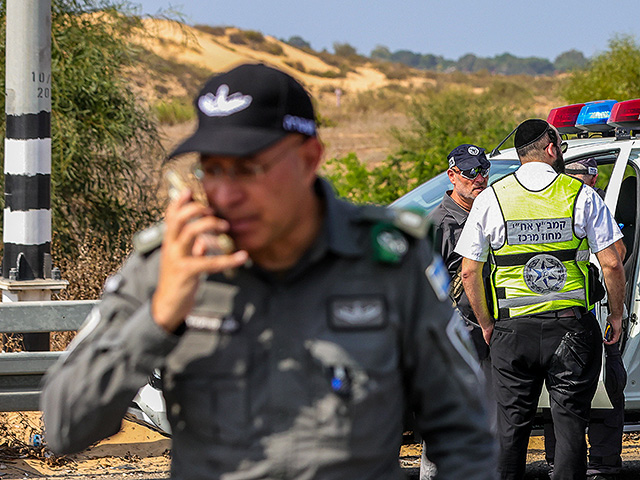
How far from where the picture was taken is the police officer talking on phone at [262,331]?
65.2 inches

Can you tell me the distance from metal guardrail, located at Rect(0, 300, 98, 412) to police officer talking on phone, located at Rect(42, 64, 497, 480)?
365 centimetres

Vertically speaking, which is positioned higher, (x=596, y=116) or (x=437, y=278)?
(x=596, y=116)

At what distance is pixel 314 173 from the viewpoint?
71.9 inches

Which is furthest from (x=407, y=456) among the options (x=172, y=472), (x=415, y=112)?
(x=415, y=112)

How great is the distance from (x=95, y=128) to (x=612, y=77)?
11674 mm

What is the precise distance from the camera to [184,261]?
1.61 metres

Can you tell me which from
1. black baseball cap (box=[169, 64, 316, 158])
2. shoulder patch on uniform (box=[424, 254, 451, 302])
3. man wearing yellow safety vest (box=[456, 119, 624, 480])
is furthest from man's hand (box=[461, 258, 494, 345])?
black baseball cap (box=[169, 64, 316, 158])

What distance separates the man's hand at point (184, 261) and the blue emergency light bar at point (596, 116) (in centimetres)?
462

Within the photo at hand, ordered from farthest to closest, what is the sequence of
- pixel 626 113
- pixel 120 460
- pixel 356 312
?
pixel 120 460 < pixel 626 113 < pixel 356 312

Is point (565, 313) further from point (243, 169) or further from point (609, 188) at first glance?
point (243, 169)

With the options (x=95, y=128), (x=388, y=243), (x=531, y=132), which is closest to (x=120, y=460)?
(x=531, y=132)

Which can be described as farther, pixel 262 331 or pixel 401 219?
pixel 401 219

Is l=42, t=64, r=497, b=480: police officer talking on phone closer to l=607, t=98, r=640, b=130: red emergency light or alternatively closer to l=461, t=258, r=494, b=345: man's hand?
l=461, t=258, r=494, b=345: man's hand

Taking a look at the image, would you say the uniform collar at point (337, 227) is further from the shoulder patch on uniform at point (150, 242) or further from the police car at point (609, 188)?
the police car at point (609, 188)
